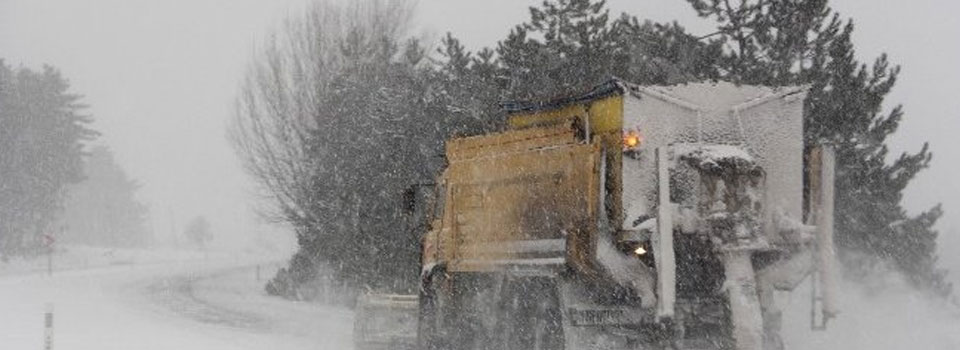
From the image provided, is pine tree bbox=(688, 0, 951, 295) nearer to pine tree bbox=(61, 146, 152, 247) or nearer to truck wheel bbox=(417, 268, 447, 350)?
truck wheel bbox=(417, 268, 447, 350)

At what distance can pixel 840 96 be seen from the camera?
16.1m

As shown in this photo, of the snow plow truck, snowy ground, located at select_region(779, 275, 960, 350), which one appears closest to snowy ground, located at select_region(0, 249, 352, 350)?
the snow plow truck

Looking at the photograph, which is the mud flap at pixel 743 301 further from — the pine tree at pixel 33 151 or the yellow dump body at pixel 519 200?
the pine tree at pixel 33 151

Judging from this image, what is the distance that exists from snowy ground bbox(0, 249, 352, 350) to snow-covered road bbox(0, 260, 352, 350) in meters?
0.01

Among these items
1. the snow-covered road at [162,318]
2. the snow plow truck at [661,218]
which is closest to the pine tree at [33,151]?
the snow-covered road at [162,318]

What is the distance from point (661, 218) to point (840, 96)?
931 cm

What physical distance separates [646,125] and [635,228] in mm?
917

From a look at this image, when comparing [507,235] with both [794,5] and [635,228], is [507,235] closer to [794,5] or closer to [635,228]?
[635,228]

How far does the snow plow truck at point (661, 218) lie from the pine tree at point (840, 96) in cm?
684

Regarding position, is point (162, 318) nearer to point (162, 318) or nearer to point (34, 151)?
point (162, 318)

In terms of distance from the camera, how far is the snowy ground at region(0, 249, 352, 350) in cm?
1409

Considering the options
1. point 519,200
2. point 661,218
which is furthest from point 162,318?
point 661,218

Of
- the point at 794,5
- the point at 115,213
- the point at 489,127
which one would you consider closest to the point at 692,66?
the point at 794,5

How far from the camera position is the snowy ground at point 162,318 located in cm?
1409
